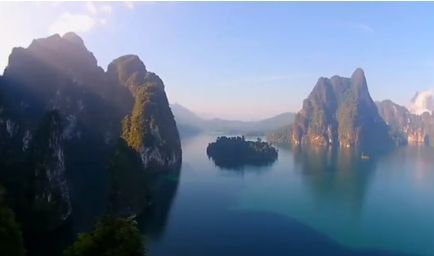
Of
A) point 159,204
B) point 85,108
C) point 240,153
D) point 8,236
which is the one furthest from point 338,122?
point 8,236

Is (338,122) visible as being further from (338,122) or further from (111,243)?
(111,243)

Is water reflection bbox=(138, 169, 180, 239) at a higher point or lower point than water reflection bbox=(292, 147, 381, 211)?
lower

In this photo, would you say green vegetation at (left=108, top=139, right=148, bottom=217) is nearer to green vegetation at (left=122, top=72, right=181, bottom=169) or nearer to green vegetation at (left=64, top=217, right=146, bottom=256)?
green vegetation at (left=122, top=72, right=181, bottom=169)

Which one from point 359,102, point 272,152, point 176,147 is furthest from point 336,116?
point 176,147

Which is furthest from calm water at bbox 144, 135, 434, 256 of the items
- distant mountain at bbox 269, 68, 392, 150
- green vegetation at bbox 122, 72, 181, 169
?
distant mountain at bbox 269, 68, 392, 150

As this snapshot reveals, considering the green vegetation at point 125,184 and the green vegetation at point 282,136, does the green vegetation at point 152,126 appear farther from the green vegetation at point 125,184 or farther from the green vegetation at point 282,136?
the green vegetation at point 282,136
